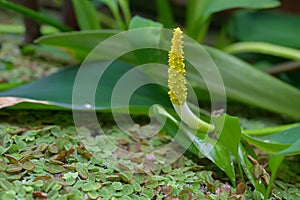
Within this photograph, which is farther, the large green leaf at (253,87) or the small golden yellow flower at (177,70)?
the large green leaf at (253,87)

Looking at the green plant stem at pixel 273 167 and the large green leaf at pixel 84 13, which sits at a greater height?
the large green leaf at pixel 84 13

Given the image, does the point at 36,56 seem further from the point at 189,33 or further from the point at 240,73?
the point at 240,73

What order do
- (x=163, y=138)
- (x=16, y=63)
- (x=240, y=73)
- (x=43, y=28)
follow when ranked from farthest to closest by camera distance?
(x=43, y=28) < (x=16, y=63) < (x=240, y=73) < (x=163, y=138)

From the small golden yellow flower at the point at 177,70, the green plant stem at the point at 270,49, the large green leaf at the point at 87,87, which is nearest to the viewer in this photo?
the small golden yellow flower at the point at 177,70

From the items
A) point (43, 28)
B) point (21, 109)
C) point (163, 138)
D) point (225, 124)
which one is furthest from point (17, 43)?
point (225, 124)

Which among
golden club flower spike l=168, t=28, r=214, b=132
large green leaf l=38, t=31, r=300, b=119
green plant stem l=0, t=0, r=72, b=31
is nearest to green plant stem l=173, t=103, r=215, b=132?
golden club flower spike l=168, t=28, r=214, b=132

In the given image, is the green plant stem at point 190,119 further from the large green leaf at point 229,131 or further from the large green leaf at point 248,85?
the large green leaf at point 248,85

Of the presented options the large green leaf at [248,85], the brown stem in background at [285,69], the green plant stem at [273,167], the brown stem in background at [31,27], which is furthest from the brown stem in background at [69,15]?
the green plant stem at [273,167]

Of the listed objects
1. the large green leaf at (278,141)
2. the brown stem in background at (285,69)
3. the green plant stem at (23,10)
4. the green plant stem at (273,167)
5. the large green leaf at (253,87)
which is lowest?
the green plant stem at (273,167)
